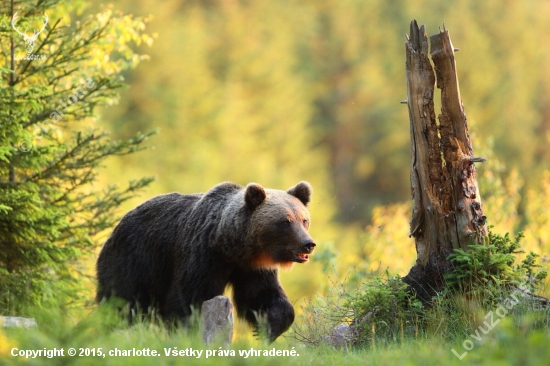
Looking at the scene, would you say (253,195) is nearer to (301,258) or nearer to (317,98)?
(301,258)

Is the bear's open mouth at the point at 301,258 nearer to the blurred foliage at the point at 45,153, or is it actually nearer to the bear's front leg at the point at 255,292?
the bear's front leg at the point at 255,292

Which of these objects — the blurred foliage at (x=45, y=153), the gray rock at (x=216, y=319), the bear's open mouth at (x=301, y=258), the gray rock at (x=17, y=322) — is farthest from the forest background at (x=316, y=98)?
the gray rock at (x=216, y=319)

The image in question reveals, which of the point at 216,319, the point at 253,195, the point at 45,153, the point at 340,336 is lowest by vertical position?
the point at 340,336

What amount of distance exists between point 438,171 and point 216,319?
2.86m

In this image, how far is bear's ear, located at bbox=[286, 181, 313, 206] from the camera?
8148 mm

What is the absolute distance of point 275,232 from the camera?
7.61 meters

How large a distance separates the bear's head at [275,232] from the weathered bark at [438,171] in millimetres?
1111

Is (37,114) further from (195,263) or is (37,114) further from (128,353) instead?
(128,353)

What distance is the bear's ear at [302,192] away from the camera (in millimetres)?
8148

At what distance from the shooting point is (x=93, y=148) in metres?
10.3

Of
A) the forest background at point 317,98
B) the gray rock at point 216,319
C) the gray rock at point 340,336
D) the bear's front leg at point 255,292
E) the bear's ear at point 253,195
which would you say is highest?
the forest background at point 317,98

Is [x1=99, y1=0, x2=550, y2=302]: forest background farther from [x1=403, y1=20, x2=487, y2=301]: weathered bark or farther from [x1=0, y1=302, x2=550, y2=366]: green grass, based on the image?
[x1=0, y1=302, x2=550, y2=366]: green grass

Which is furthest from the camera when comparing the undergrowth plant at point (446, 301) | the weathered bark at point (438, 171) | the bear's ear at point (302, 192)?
the bear's ear at point (302, 192)

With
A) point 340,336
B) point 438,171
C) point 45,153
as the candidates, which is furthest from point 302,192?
point 45,153
